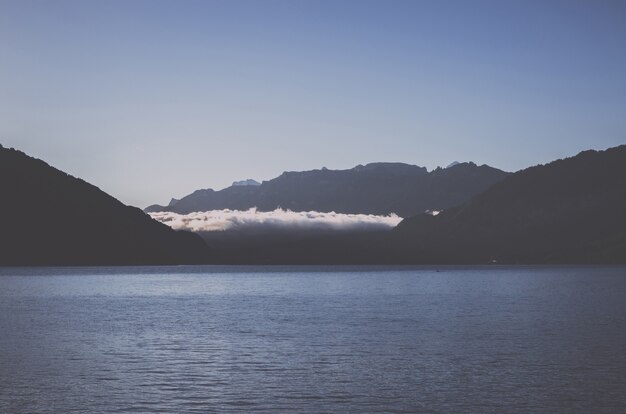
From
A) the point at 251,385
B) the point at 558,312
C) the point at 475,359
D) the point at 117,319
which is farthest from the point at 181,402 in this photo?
the point at 558,312

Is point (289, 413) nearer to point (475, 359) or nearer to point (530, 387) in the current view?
point (530, 387)

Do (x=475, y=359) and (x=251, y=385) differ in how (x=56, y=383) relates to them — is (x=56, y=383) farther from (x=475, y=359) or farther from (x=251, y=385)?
(x=475, y=359)

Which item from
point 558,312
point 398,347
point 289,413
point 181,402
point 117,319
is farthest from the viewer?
point 558,312

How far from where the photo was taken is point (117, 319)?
11225 centimetres

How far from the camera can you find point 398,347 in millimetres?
73188

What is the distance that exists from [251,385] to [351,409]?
10.6 metres

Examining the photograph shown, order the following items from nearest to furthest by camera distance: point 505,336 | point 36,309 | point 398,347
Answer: point 398,347
point 505,336
point 36,309

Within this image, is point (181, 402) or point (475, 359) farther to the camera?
point (475, 359)

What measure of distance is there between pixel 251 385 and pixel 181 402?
24.1 feet

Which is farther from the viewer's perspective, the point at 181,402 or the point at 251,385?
the point at 251,385

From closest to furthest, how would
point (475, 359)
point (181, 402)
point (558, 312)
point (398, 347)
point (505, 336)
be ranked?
1. point (181, 402)
2. point (475, 359)
3. point (398, 347)
4. point (505, 336)
5. point (558, 312)

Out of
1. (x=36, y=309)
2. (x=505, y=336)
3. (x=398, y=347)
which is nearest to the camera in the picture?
(x=398, y=347)

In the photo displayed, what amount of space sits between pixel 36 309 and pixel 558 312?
319 feet

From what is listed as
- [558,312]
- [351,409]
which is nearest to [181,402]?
[351,409]
